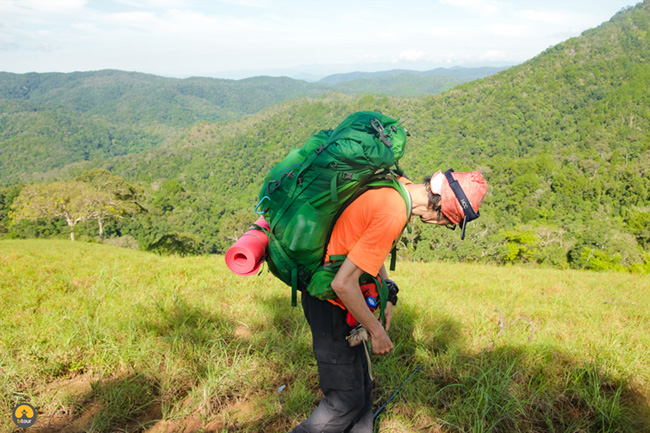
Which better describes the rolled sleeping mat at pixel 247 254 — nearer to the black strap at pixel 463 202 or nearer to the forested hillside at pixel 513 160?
the black strap at pixel 463 202

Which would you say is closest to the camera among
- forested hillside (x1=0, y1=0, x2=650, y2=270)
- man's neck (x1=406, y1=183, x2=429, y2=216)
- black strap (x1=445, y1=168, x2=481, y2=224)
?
black strap (x1=445, y1=168, x2=481, y2=224)

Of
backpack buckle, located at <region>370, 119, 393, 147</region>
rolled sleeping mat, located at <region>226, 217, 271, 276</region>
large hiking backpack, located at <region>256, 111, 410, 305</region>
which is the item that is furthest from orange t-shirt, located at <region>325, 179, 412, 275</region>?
rolled sleeping mat, located at <region>226, 217, 271, 276</region>

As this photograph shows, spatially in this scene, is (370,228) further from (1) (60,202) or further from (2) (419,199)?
(1) (60,202)

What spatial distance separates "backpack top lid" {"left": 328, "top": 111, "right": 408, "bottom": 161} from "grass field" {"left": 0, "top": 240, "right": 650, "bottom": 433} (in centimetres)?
172

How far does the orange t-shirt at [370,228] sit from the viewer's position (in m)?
1.50

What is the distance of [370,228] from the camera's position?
1.52 m

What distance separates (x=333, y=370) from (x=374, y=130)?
118 cm

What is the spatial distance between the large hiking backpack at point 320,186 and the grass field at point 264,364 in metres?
1.29

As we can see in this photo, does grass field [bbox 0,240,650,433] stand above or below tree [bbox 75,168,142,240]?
above

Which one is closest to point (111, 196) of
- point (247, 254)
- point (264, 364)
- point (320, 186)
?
point (264, 364)

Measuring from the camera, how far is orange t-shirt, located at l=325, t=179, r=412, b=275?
1496 mm

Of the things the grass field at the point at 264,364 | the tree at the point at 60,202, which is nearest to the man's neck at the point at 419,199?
the grass field at the point at 264,364

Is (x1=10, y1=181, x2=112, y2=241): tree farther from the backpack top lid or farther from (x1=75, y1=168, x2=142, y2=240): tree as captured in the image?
the backpack top lid

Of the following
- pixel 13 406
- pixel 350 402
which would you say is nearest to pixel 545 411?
pixel 350 402
